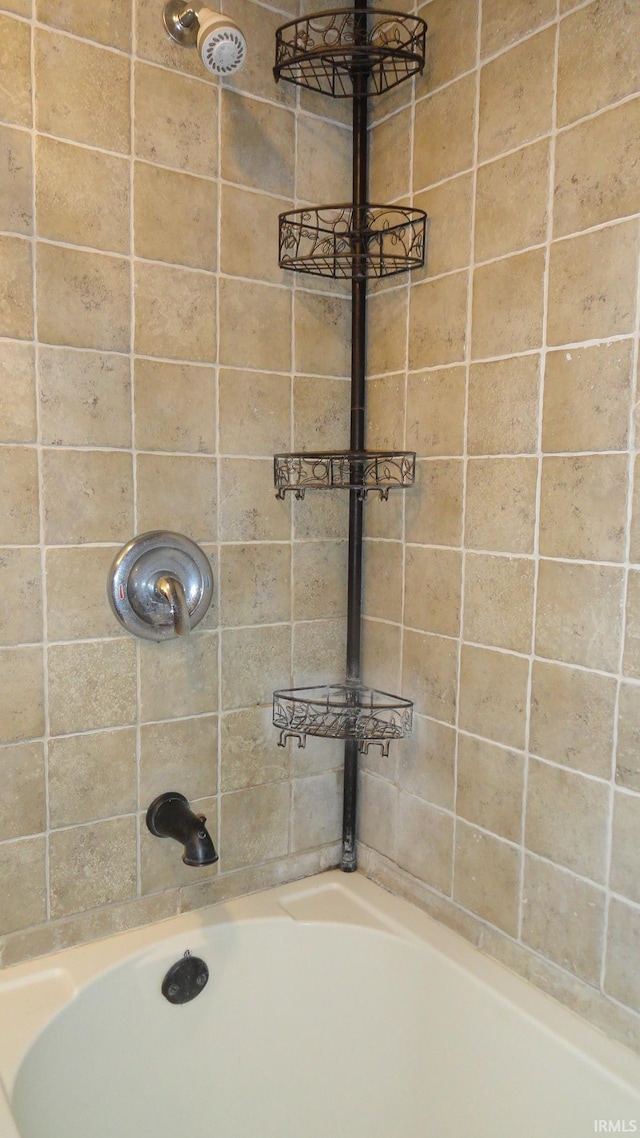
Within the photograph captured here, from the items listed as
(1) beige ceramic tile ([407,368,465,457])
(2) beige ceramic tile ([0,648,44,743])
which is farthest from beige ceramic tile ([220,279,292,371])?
(2) beige ceramic tile ([0,648,44,743])

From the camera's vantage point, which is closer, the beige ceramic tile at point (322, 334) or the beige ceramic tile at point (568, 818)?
the beige ceramic tile at point (568, 818)

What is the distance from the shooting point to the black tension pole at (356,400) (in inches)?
50.5

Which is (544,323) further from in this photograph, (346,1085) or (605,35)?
(346,1085)

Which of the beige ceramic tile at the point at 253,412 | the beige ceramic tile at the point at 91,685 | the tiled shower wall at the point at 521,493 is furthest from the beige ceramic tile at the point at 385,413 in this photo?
the beige ceramic tile at the point at 91,685

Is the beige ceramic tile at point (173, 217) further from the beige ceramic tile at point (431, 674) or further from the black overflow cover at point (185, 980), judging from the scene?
the black overflow cover at point (185, 980)

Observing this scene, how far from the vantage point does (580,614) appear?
38.9 inches

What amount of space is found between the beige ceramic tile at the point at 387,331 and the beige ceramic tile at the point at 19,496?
637 mm

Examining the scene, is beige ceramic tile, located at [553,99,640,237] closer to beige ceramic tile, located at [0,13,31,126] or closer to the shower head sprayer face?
the shower head sprayer face

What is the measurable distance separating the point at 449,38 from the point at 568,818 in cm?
121

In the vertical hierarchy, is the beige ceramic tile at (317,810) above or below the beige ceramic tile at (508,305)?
below

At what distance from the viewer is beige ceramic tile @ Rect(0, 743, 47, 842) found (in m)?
1.08

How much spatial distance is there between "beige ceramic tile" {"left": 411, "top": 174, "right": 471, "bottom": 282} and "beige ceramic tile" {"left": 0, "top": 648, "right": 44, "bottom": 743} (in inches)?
35.0

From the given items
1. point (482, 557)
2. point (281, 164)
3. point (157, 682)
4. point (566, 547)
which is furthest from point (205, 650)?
point (281, 164)
